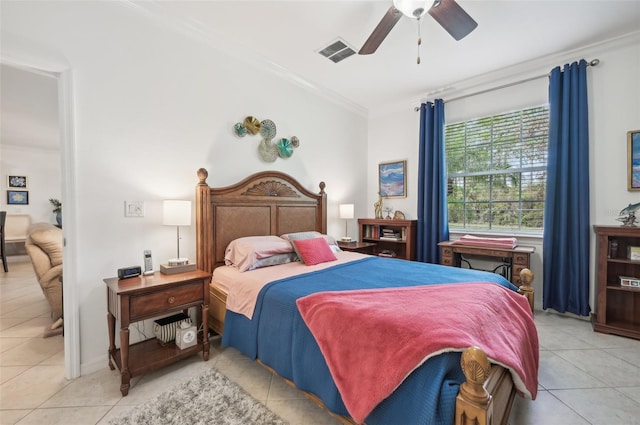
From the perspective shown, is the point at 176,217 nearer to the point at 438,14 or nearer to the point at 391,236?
the point at 438,14

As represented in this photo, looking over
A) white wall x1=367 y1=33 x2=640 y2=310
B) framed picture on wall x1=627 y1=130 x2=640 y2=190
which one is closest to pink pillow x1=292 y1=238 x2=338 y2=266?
white wall x1=367 y1=33 x2=640 y2=310

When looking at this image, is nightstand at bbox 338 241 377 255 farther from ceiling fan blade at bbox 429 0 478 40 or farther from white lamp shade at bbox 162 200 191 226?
ceiling fan blade at bbox 429 0 478 40

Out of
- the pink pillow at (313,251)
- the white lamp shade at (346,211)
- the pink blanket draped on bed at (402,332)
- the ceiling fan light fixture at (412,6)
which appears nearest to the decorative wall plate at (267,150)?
the pink pillow at (313,251)

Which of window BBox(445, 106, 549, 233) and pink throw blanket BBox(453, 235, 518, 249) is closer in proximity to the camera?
pink throw blanket BBox(453, 235, 518, 249)

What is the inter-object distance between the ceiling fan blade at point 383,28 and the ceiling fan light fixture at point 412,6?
0.04 meters

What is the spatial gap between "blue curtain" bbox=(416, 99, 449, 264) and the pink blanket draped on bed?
2.08 meters

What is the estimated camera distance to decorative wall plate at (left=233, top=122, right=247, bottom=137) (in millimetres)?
2883

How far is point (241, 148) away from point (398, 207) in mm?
2652

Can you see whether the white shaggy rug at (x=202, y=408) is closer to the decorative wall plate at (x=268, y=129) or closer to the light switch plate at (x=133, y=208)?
the light switch plate at (x=133, y=208)

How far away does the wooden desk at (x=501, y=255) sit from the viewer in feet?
9.81

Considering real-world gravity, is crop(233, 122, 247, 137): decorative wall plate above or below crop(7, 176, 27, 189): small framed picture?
above

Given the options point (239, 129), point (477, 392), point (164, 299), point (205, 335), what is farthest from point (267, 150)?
point (477, 392)

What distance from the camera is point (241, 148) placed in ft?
9.71

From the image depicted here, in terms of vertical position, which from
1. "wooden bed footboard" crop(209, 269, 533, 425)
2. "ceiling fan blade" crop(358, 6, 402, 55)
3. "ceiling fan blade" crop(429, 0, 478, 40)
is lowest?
"wooden bed footboard" crop(209, 269, 533, 425)
